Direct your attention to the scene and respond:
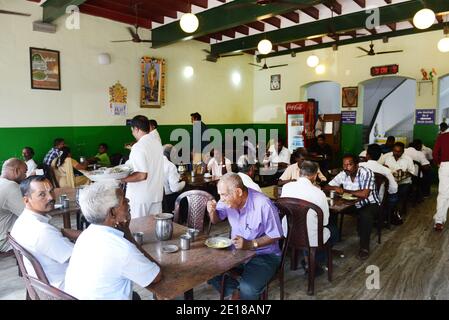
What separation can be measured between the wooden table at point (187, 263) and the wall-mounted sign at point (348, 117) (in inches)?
332

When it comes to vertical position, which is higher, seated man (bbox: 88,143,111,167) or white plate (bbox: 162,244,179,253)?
seated man (bbox: 88,143,111,167)

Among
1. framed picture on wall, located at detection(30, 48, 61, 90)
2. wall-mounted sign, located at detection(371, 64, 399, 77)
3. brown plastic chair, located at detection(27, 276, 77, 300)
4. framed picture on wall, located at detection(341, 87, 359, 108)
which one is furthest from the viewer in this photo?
framed picture on wall, located at detection(341, 87, 359, 108)

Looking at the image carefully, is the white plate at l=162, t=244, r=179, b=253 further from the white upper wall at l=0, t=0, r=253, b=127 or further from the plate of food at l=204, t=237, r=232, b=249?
the white upper wall at l=0, t=0, r=253, b=127

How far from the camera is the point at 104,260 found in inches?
66.1

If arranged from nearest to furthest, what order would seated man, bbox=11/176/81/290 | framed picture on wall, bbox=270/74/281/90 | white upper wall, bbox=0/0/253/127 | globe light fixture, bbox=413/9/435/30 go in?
seated man, bbox=11/176/81/290 → globe light fixture, bbox=413/9/435/30 → white upper wall, bbox=0/0/253/127 → framed picture on wall, bbox=270/74/281/90

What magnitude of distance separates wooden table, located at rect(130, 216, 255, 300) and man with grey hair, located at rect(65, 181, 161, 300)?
4.8 inches

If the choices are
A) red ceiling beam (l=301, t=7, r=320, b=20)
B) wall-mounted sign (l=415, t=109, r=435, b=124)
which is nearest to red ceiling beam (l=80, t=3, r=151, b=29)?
red ceiling beam (l=301, t=7, r=320, b=20)

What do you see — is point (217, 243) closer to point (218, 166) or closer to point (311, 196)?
point (311, 196)

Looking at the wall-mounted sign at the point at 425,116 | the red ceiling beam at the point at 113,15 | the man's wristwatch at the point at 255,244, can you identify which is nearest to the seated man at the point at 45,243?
the man's wristwatch at the point at 255,244

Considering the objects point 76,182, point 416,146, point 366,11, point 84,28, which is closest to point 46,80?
point 84,28

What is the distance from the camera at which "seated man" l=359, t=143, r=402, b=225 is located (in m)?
4.80

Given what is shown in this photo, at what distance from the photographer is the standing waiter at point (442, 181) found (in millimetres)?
5252

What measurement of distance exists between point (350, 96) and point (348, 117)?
61 cm
